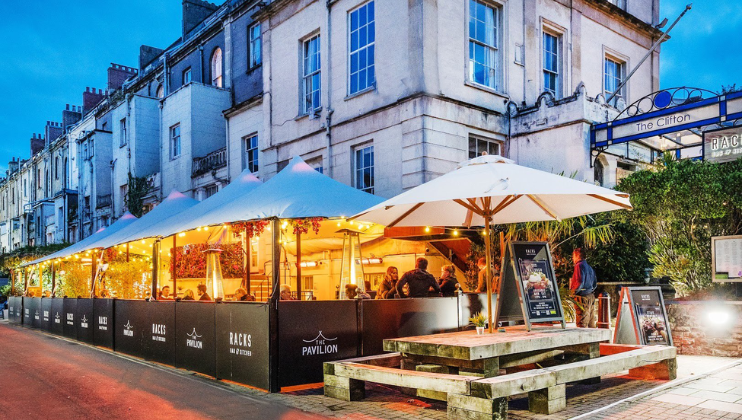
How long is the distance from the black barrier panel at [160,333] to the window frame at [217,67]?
16.3 m

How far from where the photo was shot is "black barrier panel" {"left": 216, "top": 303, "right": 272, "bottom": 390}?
28.9ft

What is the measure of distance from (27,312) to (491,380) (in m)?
22.8

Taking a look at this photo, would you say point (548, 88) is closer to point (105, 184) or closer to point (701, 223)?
point (701, 223)

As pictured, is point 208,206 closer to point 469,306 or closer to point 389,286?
point 389,286

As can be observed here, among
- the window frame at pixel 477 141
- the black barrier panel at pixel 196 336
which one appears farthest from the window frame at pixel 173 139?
the black barrier panel at pixel 196 336

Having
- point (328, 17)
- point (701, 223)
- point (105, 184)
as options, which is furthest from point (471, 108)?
point (105, 184)

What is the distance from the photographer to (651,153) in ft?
61.2

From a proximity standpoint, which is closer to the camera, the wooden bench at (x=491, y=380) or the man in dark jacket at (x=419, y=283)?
the wooden bench at (x=491, y=380)

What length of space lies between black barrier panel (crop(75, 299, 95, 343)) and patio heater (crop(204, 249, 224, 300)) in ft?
14.8

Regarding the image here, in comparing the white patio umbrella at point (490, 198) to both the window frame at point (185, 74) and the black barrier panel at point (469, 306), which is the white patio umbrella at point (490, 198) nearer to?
the black barrier panel at point (469, 306)

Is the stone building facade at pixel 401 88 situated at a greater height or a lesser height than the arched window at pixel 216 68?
lesser

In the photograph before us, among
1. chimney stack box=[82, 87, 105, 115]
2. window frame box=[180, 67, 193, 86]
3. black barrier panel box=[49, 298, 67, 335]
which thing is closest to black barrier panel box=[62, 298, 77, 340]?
black barrier panel box=[49, 298, 67, 335]

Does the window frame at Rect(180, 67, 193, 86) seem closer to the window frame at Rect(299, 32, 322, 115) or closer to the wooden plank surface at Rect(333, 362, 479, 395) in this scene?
the window frame at Rect(299, 32, 322, 115)

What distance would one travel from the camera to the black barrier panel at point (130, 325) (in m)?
12.8
